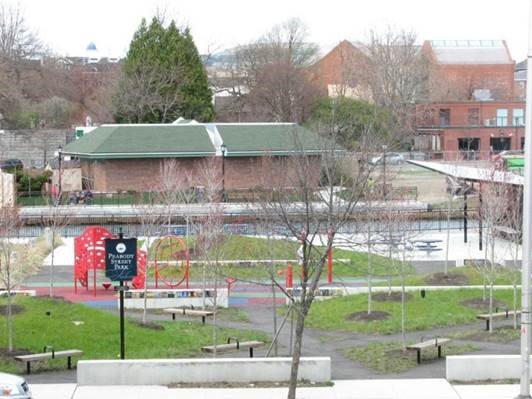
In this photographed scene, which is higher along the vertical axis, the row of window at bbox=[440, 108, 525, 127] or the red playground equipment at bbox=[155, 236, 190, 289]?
the row of window at bbox=[440, 108, 525, 127]

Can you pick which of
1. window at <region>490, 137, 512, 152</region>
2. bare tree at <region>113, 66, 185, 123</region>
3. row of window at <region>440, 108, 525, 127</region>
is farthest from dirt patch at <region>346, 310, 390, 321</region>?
row of window at <region>440, 108, 525, 127</region>

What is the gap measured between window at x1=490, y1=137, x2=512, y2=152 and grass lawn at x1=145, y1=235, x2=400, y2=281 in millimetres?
59949

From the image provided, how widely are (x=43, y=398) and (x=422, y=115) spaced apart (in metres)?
79.8

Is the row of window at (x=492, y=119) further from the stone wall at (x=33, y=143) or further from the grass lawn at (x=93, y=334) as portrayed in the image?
the grass lawn at (x=93, y=334)

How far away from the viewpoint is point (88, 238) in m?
35.7

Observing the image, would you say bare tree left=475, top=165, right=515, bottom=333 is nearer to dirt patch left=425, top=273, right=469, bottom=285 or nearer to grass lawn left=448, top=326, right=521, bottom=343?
grass lawn left=448, top=326, right=521, bottom=343

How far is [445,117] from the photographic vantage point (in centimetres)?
10106

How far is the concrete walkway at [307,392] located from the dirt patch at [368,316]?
8384 mm

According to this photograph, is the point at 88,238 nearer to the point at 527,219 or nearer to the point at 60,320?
the point at 60,320

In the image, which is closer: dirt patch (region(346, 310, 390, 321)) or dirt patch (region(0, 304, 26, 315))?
dirt patch (region(0, 304, 26, 315))

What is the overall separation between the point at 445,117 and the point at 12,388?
8724cm

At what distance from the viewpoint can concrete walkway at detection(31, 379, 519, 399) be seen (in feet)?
63.3

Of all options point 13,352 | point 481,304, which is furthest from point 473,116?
point 13,352

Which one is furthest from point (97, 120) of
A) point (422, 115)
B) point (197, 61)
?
point (422, 115)
